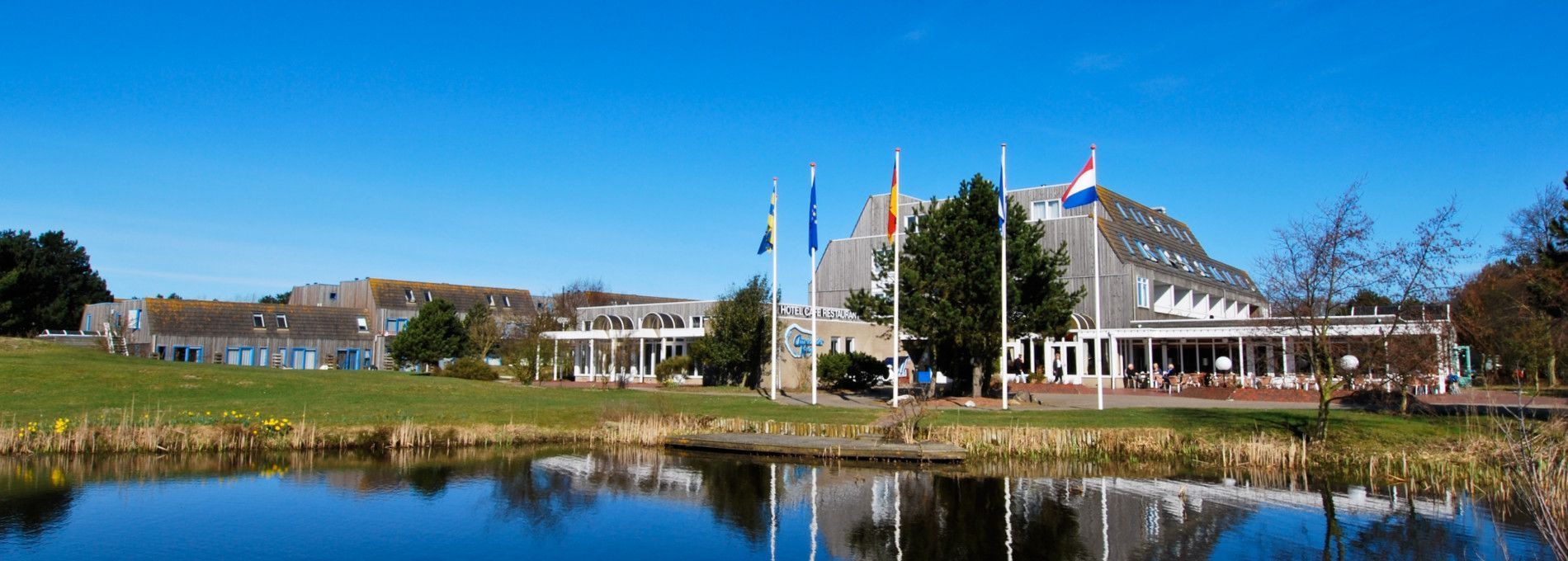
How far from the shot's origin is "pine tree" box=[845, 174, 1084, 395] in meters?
29.7

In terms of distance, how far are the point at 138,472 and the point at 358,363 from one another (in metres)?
50.5

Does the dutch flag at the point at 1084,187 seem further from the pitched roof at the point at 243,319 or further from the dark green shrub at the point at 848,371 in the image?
the pitched roof at the point at 243,319

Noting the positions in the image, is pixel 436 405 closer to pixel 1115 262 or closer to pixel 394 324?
pixel 1115 262

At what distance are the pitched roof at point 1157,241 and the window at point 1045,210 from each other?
2.23 m

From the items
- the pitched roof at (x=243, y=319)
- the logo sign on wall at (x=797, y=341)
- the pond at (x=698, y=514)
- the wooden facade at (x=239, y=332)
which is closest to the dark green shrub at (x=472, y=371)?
the logo sign on wall at (x=797, y=341)

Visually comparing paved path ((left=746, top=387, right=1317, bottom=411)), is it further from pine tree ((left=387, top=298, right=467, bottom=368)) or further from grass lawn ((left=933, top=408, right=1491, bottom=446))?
pine tree ((left=387, top=298, right=467, bottom=368))

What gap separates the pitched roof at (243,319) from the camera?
191 ft

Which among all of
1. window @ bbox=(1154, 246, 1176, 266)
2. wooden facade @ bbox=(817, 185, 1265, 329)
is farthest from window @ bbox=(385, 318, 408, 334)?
window @ bbox=(1154, 246, 1176, 266)

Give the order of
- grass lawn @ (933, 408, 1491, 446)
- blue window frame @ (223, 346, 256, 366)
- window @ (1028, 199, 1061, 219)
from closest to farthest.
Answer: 1. grass lawn @ (933, 408, 1491, 446)
2. window @ (1028, 199, 1061, 219)
3. blue window frame @ (223, 346, 256, 366)

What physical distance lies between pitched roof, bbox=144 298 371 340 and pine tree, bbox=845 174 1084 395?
45155mm

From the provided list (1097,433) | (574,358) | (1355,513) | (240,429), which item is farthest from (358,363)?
(1355,513)

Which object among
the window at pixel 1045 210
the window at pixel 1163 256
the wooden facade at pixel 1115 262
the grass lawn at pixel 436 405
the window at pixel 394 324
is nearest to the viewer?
the grass lawn at pixel 436 405

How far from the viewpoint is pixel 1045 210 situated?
51.5 meters

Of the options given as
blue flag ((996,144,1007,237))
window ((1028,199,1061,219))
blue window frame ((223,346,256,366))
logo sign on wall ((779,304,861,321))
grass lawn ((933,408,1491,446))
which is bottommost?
grass lawn ((933,408,1491,446))
